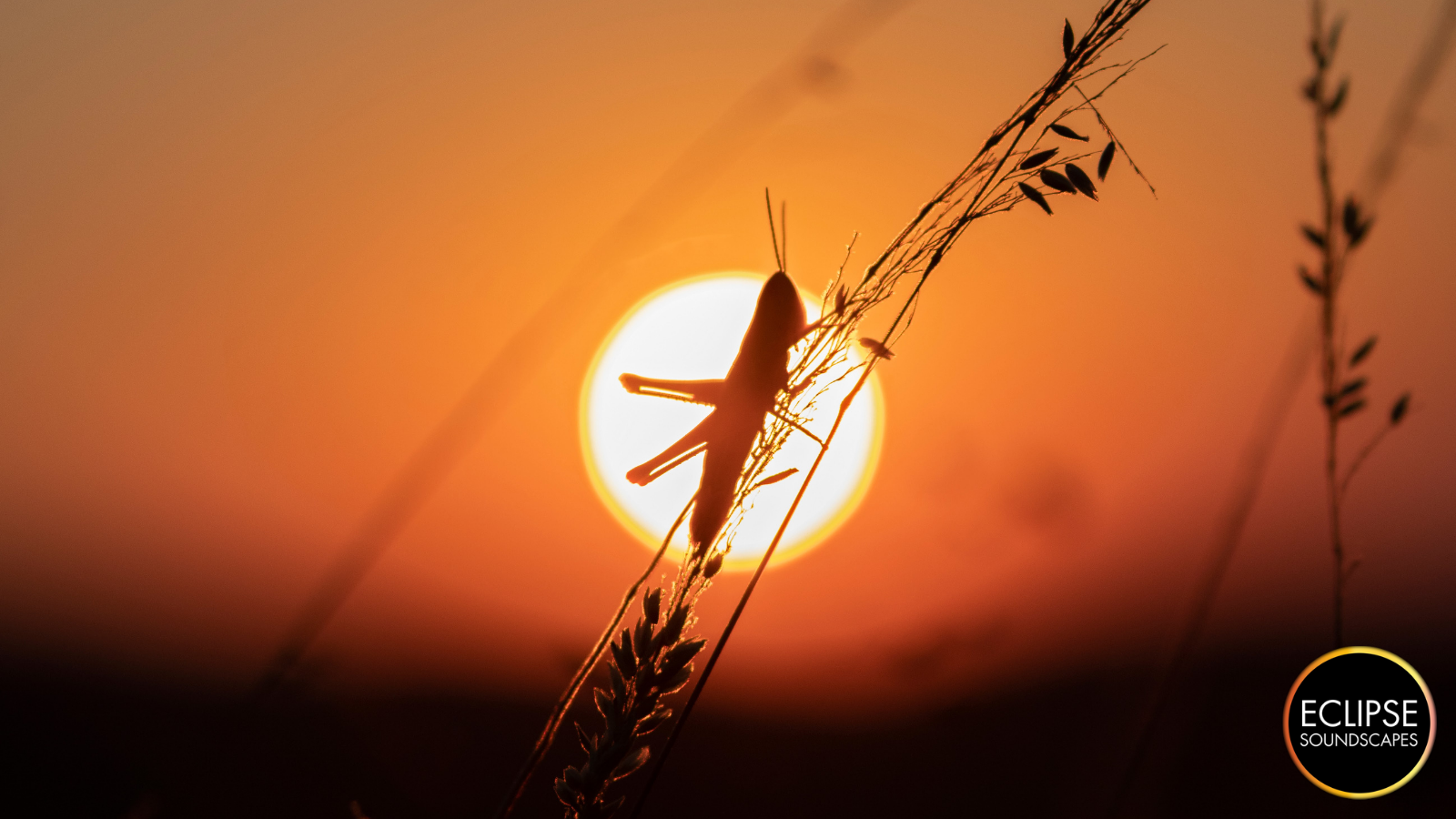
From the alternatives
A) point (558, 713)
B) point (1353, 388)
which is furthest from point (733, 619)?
point (1353, 388)

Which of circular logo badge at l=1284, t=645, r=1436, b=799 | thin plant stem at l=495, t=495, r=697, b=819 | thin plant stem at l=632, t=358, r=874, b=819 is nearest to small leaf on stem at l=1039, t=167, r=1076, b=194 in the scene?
thin plant stem at l=632, t=358, r=874, b=819

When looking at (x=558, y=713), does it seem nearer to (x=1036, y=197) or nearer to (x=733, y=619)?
(x=733, y=619)

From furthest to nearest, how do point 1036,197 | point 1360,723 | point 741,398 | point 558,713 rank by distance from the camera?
point 1360,723 < point 741,398 < point 1036,197 < point 558,713

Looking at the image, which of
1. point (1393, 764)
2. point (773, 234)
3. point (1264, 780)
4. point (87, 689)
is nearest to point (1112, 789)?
point (1393, 764)

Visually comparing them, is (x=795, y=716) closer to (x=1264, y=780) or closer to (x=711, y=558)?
(x=1264, y=780)

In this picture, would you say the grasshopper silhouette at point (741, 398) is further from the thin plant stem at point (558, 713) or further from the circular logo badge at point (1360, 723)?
the circular logo badge at point (1360, 723)
